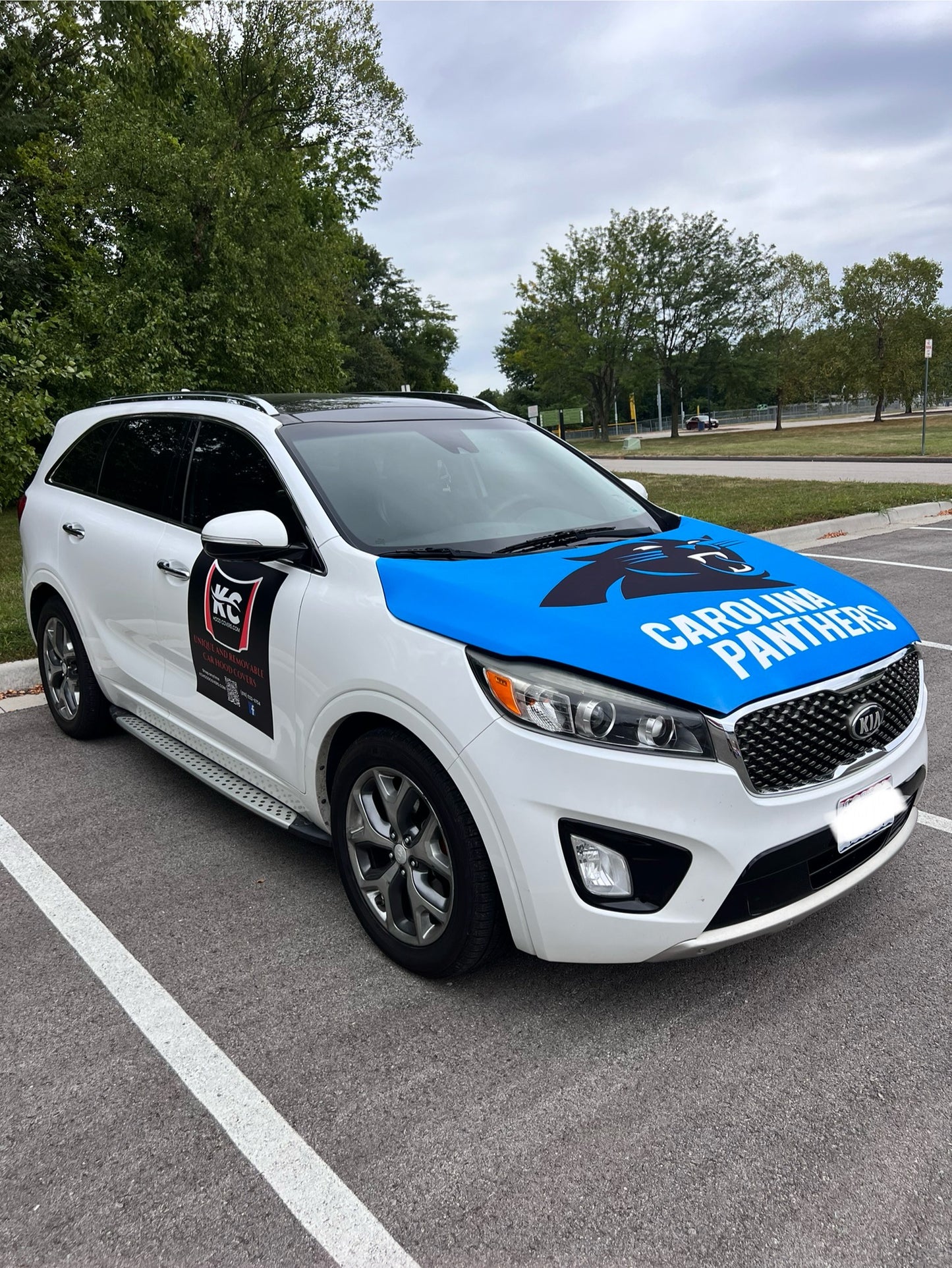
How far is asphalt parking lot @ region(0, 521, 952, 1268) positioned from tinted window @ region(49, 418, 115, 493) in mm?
2092

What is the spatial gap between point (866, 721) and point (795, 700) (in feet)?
1.10

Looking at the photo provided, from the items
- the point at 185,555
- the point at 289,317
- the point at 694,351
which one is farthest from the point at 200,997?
the point at 694,351

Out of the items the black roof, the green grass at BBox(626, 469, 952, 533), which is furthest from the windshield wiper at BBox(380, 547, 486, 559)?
the green grass at BBox(626, 469, 952, 533)

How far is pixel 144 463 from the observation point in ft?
13.8

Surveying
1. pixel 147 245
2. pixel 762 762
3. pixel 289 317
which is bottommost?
pixel 762 762

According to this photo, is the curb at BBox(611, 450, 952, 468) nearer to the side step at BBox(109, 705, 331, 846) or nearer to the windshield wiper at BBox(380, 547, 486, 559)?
the side step at BBox(109, 705, 331, 846)

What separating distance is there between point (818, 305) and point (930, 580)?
Answer: 1950 inches

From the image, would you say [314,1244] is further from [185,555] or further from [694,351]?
[694,351]

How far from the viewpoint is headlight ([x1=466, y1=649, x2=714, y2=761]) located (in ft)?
7.52

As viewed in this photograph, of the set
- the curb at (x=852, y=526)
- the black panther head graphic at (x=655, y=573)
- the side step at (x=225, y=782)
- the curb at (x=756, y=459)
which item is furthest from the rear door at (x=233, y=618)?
the curb at (x=756, y=459)

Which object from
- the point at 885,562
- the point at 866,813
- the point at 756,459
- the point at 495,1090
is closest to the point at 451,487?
the point at 866,813

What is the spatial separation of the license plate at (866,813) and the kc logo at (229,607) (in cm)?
197

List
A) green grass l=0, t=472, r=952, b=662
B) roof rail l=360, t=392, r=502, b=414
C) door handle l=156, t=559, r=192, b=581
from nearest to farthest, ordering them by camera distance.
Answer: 1. door handle l=156, t=559, r=192, b=581
2. roof rail l=360, t=392, r=502, b=414
3. green grass l=0, t=472, r=952, b=662

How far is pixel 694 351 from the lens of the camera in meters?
52.4
